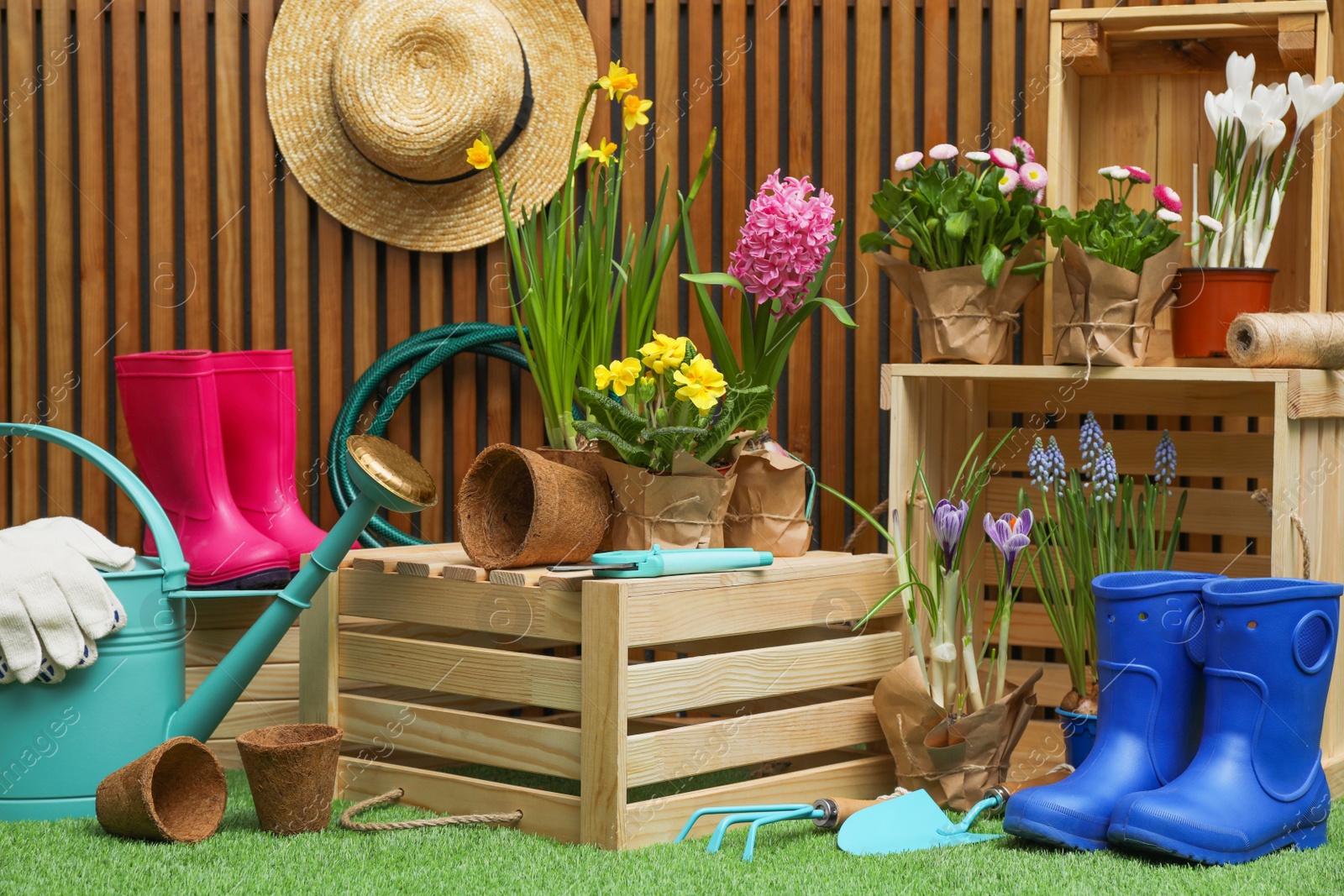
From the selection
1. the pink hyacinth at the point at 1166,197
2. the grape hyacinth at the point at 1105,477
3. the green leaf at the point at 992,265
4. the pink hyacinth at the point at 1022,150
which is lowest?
the grape hyacinth at the point at 1105,477

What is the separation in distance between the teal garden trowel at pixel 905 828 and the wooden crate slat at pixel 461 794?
42 cm

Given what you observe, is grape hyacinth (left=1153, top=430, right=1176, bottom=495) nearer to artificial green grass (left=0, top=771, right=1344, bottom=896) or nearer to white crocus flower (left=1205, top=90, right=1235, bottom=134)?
white crocus flower (left=1205, top=90, right=1235, bottom=134)

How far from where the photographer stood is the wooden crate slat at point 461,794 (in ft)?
6.64

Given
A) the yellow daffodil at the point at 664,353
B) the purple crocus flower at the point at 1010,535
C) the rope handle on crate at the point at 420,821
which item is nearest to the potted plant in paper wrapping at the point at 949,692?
the purple crocus flower at the point at 1010,535

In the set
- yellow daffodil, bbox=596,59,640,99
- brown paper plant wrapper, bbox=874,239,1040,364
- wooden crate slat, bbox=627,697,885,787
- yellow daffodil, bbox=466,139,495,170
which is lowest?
wooden crate slat, bbox=627,697,885,787

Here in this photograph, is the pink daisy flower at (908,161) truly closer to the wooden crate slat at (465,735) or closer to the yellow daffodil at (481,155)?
the yellow daffodil at (481,155)

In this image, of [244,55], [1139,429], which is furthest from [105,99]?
[1139,429]

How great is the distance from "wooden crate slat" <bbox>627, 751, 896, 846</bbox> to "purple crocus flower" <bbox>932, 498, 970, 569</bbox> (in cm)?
40

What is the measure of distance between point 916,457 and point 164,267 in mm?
1826

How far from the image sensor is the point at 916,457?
2477 mm

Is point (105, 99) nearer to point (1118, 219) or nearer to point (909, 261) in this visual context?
point (909, 261)

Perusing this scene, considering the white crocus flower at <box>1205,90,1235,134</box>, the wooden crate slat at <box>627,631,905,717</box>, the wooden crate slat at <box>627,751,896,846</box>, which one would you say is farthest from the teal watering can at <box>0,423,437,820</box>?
the white crocus flower at <box>1205,90,1235,134</box>

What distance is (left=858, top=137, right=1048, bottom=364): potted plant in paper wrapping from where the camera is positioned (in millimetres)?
2338

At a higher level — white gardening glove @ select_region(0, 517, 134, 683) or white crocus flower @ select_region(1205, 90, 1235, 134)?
white crocus flower @ select_region(1205, 90, 1235, 134)
